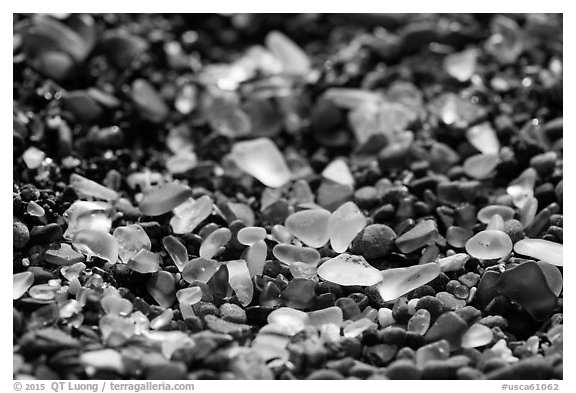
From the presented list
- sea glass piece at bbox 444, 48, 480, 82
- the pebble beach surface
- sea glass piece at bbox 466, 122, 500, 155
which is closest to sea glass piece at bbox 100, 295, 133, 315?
the pebble beach surface

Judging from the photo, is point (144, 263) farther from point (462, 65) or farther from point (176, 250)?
point (462, 65)

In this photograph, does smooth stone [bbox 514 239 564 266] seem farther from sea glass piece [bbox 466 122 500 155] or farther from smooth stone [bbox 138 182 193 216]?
smooth stone [bbox 138 182 193 216]

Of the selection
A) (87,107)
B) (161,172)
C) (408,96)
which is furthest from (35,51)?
(408,96)

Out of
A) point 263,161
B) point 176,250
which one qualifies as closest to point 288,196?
point 263,161

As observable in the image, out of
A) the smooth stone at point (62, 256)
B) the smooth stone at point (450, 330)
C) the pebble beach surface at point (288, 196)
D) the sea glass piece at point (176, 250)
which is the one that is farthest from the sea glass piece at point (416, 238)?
the smooth stone at point (62, 256)

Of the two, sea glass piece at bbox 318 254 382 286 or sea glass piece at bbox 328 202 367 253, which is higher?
sea glass piece at bbox 328 202 367 253

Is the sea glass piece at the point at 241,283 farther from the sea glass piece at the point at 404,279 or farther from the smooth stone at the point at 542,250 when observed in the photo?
the smooth stone at the point at 542,250
